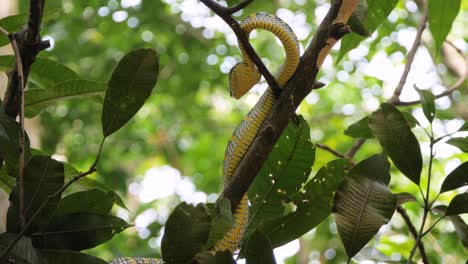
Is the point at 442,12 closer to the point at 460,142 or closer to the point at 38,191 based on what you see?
the point at 460,142

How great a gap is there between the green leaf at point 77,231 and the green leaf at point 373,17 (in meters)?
0.82

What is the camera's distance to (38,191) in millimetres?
1062

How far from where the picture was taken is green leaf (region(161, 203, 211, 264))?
99 cm

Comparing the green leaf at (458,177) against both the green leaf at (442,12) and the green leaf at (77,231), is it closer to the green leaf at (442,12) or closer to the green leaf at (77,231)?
the green leaf at (442,12)

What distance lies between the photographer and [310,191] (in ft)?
4.47

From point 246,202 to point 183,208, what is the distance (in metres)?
0.35

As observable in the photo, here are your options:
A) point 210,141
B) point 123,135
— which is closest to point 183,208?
point 123,135

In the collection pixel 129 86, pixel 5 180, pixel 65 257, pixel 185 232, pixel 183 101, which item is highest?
pixel 129 86

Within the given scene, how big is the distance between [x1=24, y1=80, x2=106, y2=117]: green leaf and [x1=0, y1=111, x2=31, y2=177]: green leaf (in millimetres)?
212

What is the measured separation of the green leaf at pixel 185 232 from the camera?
0.99 m

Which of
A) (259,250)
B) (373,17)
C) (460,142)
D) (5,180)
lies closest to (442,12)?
(373,17)

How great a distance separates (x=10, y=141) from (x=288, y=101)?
1.70 ft

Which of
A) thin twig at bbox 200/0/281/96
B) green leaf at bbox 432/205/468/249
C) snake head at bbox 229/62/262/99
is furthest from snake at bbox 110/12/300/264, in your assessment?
green leaf at bbox 432/205/468/249

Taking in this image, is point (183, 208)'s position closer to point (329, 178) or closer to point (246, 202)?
point (246, 202)
